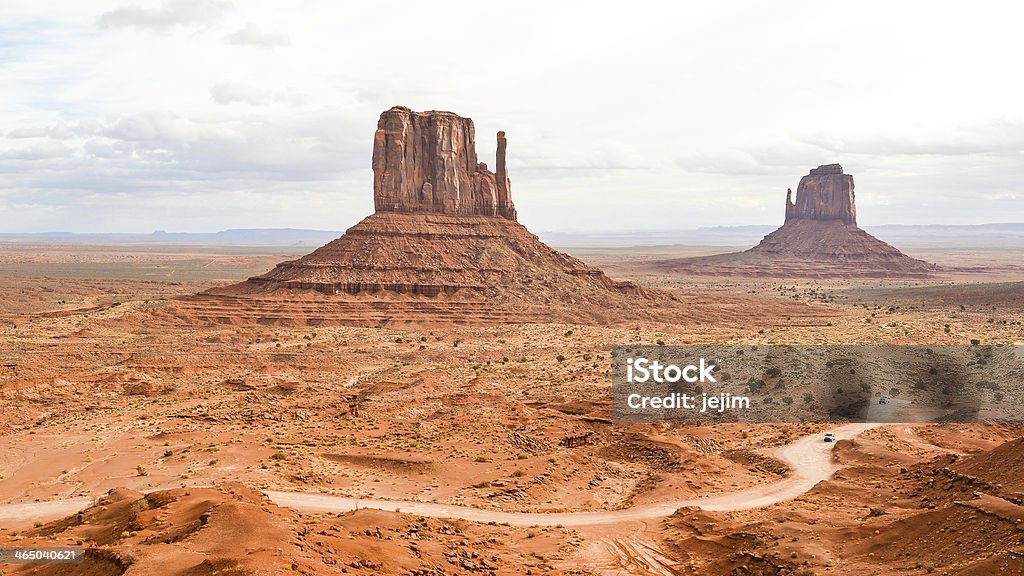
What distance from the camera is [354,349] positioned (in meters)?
66.6

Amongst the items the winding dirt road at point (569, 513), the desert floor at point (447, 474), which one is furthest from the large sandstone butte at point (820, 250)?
the winding dirt road at point (569, 513)

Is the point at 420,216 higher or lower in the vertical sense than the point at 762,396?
higher

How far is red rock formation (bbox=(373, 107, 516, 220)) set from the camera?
313ft

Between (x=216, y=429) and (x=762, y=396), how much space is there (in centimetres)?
2718

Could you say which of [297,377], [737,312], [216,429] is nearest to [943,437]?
[216,429]

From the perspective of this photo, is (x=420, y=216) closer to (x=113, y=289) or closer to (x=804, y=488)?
(x=113, y=289)

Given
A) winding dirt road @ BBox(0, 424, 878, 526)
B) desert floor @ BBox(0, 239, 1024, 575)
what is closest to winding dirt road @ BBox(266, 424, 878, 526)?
winding dirt road @ BBox(0, 424, 878, 526)

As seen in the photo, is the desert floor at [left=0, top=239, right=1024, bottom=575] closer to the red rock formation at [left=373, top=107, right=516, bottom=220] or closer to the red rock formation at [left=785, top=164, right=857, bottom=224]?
the red rock formation at [left=373, top=107, right=516, bottom=220]

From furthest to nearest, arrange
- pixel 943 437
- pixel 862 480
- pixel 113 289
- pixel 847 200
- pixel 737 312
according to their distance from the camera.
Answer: pixel 847 200
pixel 113 289
pixel 737 312
pixel 943 437
pixel 862 480

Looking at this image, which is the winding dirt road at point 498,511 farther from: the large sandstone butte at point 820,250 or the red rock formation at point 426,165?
the large sandstone butte at point 820,250
